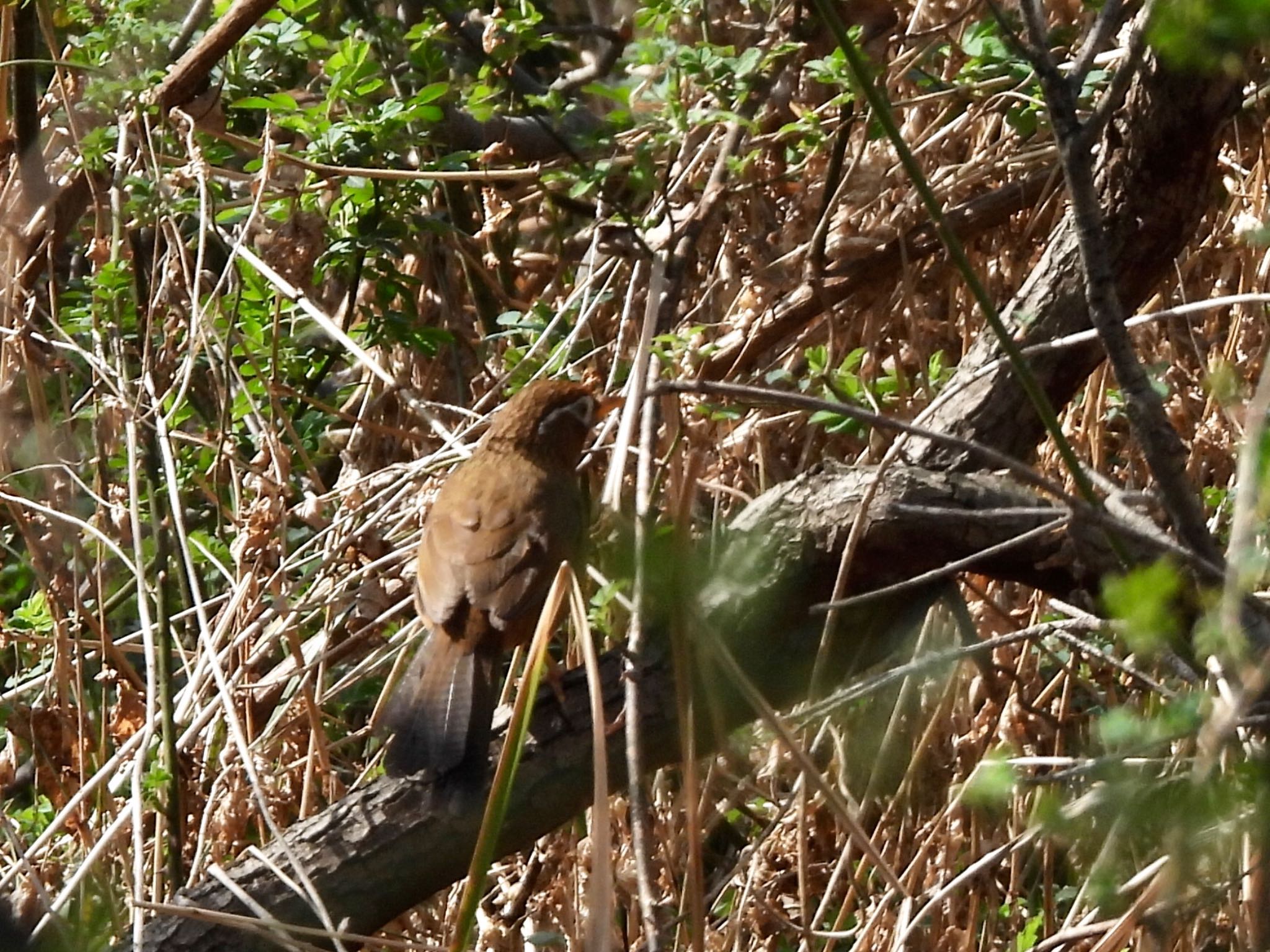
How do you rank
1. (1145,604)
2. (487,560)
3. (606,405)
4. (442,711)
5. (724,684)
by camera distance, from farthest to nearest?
(606,405) → (487,560) → (442,711) → (724,684) → (1145,604)

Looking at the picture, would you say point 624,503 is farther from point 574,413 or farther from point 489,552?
point 574,413

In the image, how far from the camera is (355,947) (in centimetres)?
A: 317

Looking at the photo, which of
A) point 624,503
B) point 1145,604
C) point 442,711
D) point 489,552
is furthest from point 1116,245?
point 1145,604

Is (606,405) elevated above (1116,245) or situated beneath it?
situated beneath

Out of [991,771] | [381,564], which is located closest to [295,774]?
[381,564]

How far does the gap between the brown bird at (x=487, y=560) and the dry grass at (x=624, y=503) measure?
0.41 ft

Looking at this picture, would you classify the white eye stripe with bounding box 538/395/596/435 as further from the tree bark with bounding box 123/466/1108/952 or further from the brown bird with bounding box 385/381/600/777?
the tree bark with bounding box 123/466/1108/952

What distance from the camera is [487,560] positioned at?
3477 mm

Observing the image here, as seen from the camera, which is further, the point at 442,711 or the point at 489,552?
the point at 489,552

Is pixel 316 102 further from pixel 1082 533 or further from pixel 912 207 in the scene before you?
pixel 1082 533

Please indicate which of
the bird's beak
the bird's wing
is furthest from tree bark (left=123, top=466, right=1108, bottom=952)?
the bird's beak

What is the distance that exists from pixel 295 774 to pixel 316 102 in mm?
2031

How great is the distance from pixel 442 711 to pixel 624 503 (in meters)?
0.56

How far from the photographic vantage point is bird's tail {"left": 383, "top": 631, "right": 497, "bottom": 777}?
9.46ft
